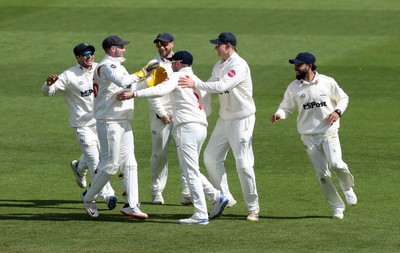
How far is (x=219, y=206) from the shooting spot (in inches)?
529

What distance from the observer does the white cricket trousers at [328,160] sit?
44.1 feet

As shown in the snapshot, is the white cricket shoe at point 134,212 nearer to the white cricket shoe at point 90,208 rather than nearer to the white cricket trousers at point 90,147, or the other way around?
the white cricket shoe at point 90,208

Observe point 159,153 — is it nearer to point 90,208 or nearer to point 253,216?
point 90,208

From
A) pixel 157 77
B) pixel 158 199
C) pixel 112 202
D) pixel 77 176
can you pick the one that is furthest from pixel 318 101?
pixel 77 176

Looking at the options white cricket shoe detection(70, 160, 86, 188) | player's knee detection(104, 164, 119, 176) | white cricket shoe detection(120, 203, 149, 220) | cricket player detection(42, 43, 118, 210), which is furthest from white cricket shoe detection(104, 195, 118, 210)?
white cricket shoe detection(70, 160, 86, 188)

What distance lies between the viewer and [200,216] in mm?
13086

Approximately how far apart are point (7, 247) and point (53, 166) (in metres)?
5.09

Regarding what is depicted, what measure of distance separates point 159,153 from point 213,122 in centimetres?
555

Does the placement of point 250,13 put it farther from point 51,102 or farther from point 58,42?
point 51,102

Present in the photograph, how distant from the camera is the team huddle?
43.0ft

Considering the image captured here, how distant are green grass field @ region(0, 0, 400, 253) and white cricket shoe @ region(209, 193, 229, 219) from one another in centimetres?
14

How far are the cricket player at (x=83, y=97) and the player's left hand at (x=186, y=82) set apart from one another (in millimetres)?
1826

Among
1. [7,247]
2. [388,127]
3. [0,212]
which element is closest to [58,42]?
[388,127]

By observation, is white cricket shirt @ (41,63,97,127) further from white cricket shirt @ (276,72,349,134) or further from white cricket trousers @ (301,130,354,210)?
white cricket trousers @ (301,130,354,210)
